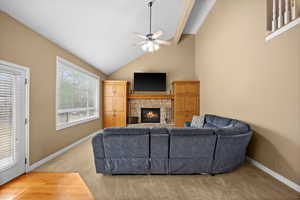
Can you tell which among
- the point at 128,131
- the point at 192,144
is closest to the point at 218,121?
the point at 192,144

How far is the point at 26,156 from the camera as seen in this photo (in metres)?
3.07

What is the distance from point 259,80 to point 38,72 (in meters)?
4.26

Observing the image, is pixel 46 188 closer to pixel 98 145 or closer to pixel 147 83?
pixel 98 145

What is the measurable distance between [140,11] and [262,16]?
2.68 meters

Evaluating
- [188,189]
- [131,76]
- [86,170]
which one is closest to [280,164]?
[188,189]

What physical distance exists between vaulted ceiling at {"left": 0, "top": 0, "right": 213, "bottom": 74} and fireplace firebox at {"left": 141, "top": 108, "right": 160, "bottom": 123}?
2.48 meters

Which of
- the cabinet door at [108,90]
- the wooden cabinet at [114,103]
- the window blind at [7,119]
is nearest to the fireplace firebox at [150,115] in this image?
the wooden cabinet at [114,103]

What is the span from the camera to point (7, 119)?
8.95ft

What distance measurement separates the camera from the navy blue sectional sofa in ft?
9.11

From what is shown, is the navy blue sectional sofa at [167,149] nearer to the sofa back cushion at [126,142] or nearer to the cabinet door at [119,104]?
the sofa back cushion at [126,142]

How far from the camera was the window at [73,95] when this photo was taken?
425cm

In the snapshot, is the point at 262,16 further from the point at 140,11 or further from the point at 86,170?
the point at 86,170

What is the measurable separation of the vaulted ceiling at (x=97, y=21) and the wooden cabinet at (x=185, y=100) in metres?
2.05

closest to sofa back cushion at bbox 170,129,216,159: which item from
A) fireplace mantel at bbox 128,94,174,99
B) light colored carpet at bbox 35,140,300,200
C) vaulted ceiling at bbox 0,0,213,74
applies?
light colored carpet at bbox 35,140,300,200
